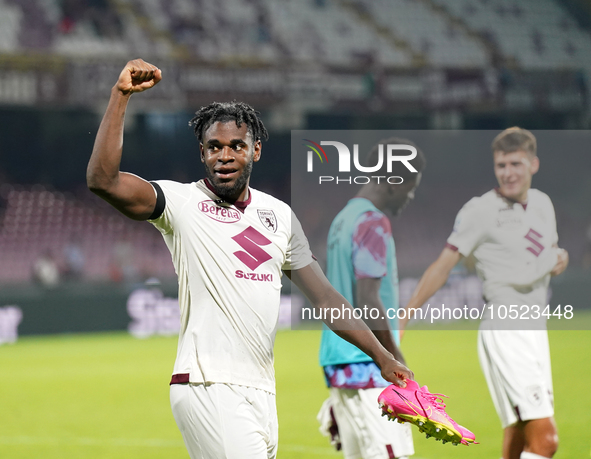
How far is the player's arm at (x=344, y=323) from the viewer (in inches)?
137

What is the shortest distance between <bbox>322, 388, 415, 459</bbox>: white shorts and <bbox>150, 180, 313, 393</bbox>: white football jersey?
138 centimetres

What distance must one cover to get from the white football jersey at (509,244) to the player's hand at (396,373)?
2481 millimetres

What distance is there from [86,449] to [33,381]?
17.3ft

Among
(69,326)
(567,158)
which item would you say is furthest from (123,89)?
(69,326)

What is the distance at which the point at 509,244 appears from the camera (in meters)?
5.82

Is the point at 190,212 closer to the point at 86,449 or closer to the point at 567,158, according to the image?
the point at 86,449

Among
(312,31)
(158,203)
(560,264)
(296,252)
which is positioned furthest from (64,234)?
(158,203)

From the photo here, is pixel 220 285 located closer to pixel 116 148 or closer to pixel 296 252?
pixel 296 252

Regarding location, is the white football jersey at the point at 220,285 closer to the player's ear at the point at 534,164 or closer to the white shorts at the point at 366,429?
the white shorts at the point at 366,429

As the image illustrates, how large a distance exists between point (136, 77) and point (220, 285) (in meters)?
0.91

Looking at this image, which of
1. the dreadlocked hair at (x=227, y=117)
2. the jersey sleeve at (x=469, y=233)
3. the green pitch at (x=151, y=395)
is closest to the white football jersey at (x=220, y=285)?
the dreadlocked hair at (x=227, y=117)

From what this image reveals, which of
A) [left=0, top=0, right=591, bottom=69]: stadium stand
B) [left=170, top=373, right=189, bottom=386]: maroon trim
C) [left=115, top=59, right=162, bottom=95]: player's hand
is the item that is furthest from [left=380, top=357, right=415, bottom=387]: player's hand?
[left=0, top=0, right=591, bottom=69]: stadium stand

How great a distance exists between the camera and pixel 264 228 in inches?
140

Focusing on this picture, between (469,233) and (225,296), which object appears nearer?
(225,296)
